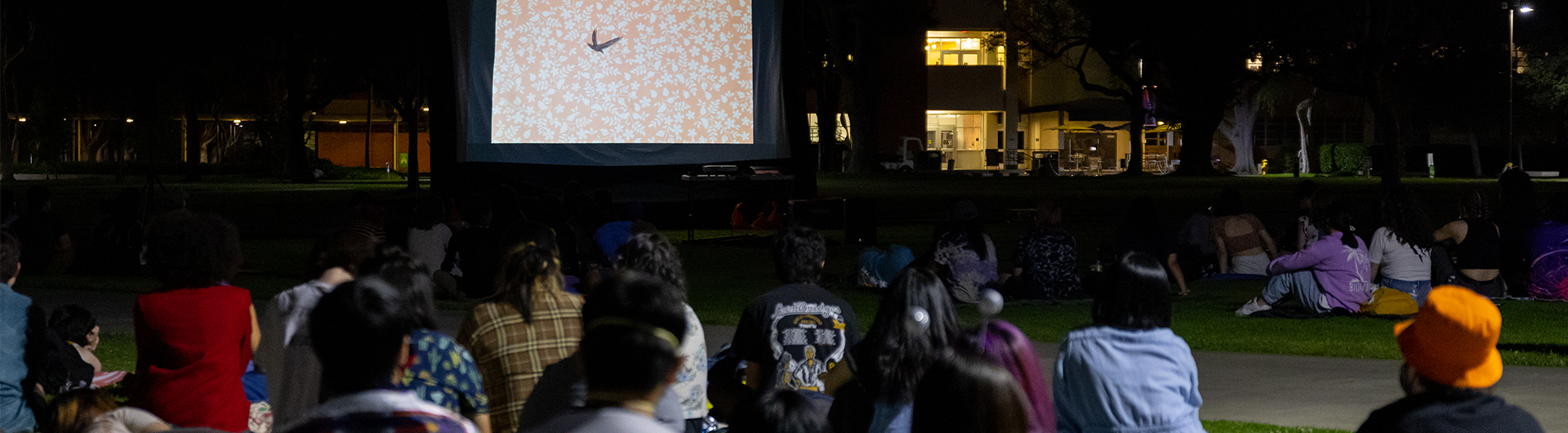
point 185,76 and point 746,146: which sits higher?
point 185,76

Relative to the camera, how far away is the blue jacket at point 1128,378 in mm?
3951

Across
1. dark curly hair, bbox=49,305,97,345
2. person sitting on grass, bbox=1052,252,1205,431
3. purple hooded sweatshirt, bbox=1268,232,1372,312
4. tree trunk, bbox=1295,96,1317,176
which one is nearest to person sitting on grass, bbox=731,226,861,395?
person sitting on grass, bbox=1052,252,1205,431

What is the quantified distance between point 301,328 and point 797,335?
1.71 metres

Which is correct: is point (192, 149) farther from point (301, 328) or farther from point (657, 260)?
point (301, 328)

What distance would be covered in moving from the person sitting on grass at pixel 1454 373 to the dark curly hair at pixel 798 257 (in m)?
2.46

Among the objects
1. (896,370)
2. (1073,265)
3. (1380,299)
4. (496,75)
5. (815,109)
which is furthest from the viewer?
(815,109)

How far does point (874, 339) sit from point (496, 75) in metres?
12.6

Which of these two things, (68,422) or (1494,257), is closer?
(68,422)

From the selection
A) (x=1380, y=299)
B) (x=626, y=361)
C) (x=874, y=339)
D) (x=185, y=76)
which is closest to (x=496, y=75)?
(x=1380, y=299)

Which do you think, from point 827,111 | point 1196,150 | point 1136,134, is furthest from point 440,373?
point 827,111

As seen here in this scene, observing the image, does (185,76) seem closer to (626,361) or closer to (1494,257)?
(1494,257)

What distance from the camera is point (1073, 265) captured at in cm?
1154

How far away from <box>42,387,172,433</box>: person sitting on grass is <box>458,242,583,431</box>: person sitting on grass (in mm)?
997

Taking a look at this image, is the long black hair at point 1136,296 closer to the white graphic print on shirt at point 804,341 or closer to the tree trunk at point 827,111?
the white graphic print on shirt at point 804,341
